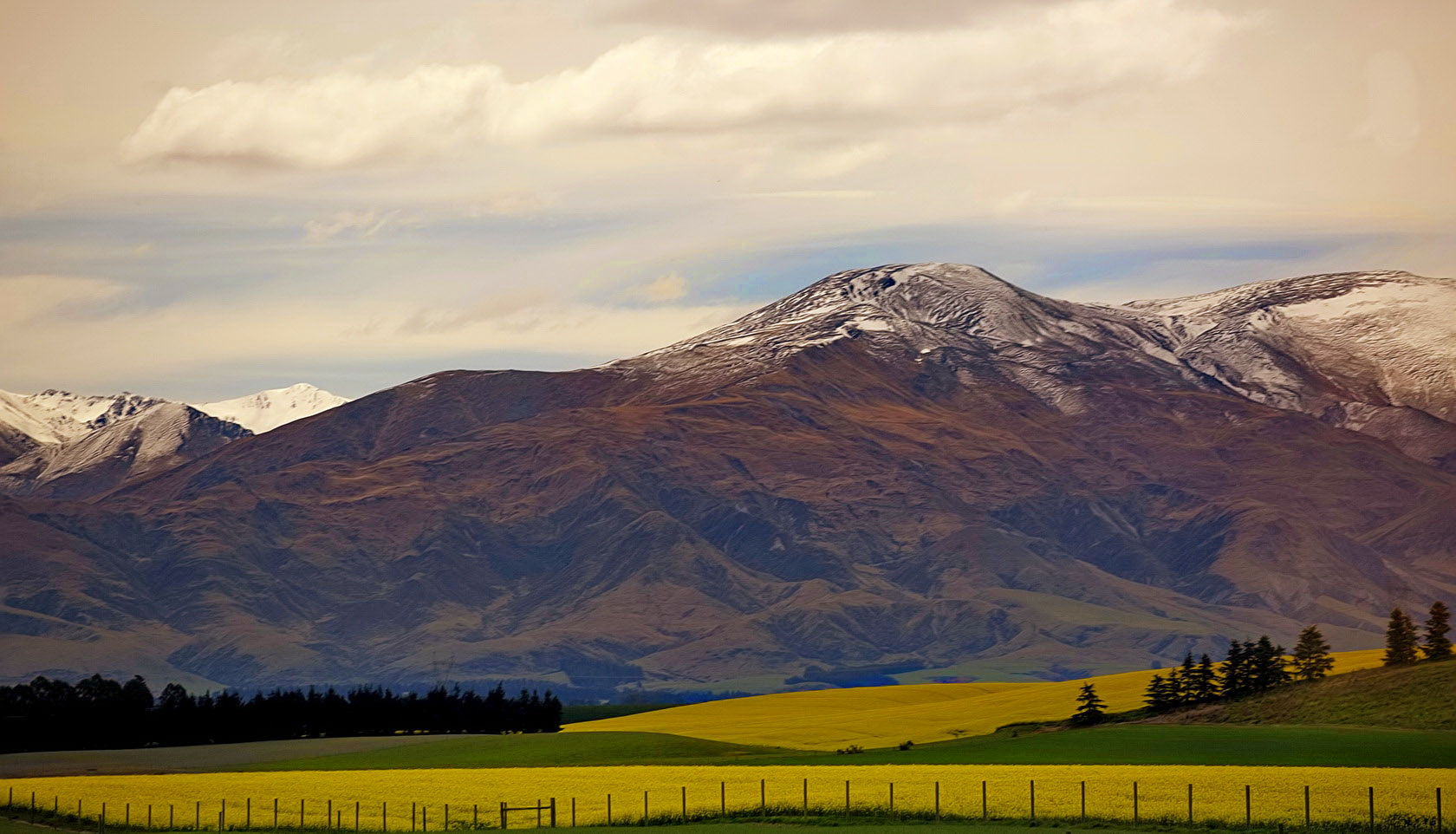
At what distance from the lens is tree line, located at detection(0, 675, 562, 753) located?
557 feet

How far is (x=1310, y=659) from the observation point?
139375 mm

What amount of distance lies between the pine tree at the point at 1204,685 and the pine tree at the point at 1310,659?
250 inches

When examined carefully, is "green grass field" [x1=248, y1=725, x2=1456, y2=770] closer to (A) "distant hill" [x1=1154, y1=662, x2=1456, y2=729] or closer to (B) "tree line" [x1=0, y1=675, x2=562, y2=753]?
(A) "distant hill" [x1=1154, y1=662, x2=1456, y2=729]

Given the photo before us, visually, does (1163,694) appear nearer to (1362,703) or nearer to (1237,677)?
(1237,677)

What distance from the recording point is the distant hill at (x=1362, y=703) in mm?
116125

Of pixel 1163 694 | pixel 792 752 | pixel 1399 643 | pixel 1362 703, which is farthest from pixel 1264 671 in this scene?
pixel 792 752

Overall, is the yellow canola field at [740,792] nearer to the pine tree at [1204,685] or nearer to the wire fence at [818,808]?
the wire fence at [818,808]

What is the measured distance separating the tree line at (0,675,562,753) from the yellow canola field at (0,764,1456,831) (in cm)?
5992

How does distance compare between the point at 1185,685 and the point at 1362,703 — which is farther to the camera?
the point at 1185,685

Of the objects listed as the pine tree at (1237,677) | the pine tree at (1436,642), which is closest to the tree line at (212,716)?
the pine tree at (1237,677)

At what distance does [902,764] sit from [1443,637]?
53156mm

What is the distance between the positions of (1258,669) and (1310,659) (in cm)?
583

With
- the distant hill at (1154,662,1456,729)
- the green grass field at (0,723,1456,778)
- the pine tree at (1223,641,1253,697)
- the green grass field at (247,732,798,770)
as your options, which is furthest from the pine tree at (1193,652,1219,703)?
the green grass field at (247,732,798,770)

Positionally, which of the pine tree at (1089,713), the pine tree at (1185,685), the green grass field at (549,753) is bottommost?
the green grass field at (549,753)
